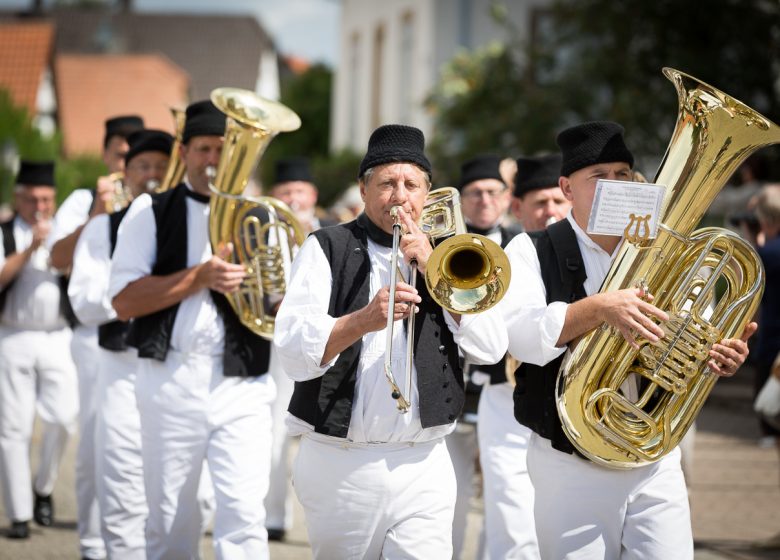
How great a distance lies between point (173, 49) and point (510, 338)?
7123cm

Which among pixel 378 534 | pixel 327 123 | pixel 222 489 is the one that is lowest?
pixel 327 123

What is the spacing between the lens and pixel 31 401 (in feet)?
27.3

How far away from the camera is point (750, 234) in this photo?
8461 mm

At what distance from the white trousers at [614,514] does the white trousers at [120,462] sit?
258 centimetres

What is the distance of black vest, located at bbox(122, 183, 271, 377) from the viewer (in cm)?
558

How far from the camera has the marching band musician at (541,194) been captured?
253 inches

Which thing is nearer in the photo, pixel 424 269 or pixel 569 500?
pixel 424 269

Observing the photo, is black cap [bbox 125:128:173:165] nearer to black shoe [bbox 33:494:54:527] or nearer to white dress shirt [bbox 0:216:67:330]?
white dress shirt [bbox 0:216:67:330]

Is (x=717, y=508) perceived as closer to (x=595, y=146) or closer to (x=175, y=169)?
(x=175, y=169)

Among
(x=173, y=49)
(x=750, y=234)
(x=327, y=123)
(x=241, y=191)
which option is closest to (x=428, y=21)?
(x=750, y=234)

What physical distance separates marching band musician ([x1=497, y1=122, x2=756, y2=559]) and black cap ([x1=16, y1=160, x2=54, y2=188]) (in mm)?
4755

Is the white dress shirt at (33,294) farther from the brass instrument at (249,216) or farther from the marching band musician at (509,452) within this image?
the marching band musician at (509,452)

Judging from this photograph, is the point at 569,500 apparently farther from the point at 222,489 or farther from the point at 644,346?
the point at 222,489

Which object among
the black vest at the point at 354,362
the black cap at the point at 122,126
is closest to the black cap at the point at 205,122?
the black vest at the point at 354,362
